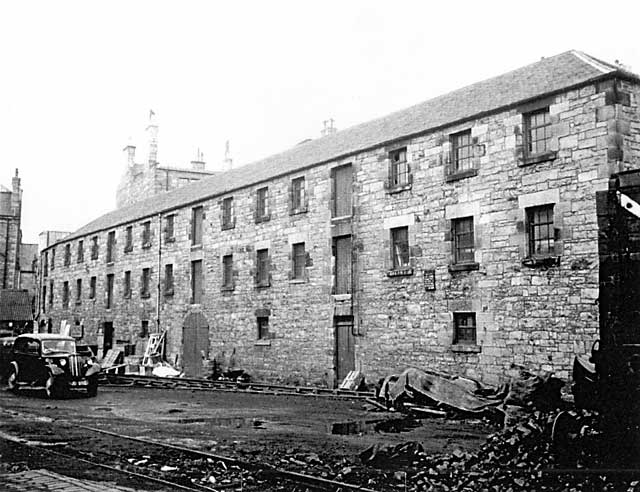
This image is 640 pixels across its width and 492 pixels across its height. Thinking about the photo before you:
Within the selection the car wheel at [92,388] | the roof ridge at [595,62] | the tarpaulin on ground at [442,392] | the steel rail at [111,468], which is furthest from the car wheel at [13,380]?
the roof ridge at [595,62]

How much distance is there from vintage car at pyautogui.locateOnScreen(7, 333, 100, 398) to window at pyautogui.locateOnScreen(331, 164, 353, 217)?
881 cm

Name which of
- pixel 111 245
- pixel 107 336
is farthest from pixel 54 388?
pixel 111 245

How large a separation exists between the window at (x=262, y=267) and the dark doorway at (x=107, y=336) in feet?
44.4

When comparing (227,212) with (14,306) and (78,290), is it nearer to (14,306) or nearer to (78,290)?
(78,290)

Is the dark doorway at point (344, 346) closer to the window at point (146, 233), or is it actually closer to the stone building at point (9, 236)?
the window at point (146, 233)

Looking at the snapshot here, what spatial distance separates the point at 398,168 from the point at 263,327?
8531 millimetres

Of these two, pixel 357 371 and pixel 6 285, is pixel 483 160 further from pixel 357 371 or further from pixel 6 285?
pixel 6 285

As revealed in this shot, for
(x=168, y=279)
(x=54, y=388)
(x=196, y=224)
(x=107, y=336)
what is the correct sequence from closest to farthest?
(x=54, y=388) → (x=196, y=224) → (x=168, y=279) → (x=107, y=336)

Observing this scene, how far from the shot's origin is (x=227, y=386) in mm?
24594

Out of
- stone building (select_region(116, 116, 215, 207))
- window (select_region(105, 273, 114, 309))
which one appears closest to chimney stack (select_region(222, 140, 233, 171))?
stone building (select_region(116, 116, 215, 207))

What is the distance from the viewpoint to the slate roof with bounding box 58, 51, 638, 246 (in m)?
17.9

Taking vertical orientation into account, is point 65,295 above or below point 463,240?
below

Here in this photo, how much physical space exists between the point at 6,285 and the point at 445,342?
4698 centimetres

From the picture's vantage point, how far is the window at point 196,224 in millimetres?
31094
